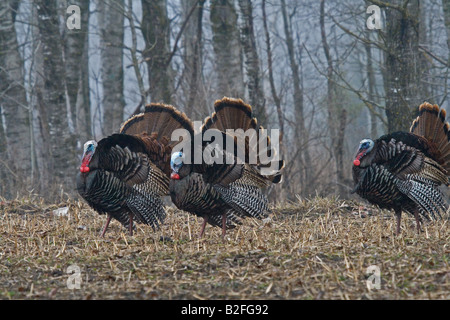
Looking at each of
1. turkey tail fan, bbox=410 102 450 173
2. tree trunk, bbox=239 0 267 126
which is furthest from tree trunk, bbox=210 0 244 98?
turkey tail fan, bbox=410 102 450 173

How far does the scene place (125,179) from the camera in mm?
6105

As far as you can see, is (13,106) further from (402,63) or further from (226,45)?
(402,63)

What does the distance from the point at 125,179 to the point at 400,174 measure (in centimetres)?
256

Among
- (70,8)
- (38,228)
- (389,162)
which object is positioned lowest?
(38,228)

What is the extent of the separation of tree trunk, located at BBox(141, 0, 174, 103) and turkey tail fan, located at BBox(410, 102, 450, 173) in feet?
16.2

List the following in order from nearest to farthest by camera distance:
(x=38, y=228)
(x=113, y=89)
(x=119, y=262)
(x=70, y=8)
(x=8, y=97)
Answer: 1. (x=119, y=262)
2. (x=38, y=228)
3. (x=70, y=8)
4. (x=8, y=97)
5. (x=113, y=89)

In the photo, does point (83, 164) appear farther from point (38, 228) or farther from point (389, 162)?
point (389, 162)

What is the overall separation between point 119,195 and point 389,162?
2.53 metres

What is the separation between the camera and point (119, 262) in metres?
4.68

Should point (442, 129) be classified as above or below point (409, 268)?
above

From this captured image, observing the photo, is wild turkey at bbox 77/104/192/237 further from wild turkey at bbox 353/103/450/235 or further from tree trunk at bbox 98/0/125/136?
tree trunk at bbox 98/0/125/136

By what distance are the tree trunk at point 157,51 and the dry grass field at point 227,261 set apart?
397 centimetres

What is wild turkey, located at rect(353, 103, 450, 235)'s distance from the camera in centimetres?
585
